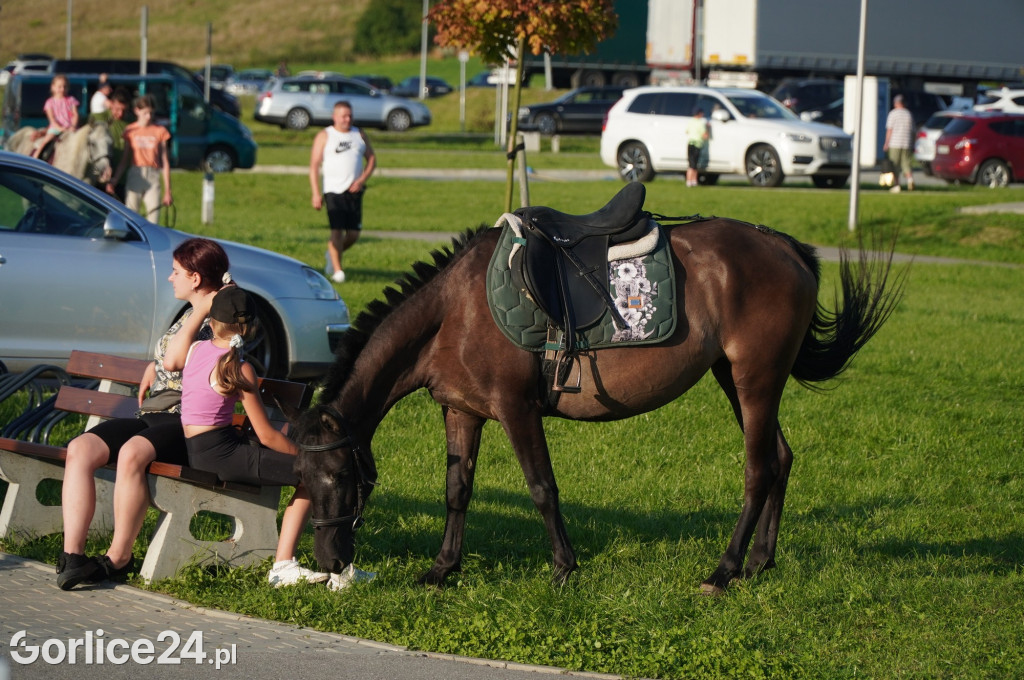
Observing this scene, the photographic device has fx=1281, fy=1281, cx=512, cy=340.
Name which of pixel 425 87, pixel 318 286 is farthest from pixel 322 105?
pixel 318 286

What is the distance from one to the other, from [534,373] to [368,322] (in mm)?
751

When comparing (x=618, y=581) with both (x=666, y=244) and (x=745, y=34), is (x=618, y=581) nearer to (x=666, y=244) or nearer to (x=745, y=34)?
(x=666, y=244)

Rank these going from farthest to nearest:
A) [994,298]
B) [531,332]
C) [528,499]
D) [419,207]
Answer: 1. [419,207]
2. [994,298]
3. [528,499]
4. [531,332]

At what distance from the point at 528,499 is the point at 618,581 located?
157 cm

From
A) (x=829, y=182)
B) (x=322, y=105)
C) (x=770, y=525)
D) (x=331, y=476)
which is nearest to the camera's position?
(x=331, y=476)

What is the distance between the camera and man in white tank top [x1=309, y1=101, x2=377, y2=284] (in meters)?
13.7

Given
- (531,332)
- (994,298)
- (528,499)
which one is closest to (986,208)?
(994,298)

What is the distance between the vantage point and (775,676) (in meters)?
4.68

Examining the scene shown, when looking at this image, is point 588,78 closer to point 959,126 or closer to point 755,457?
point 959,126

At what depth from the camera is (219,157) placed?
3042cm

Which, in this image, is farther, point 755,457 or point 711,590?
point 755,457

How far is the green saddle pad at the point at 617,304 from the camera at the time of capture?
546cm

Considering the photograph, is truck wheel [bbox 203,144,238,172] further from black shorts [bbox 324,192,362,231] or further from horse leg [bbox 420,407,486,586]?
horse leg [bbox 420,407,486,586]

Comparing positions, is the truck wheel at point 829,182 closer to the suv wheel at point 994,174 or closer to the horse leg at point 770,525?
the suv wheel at point 994,174
